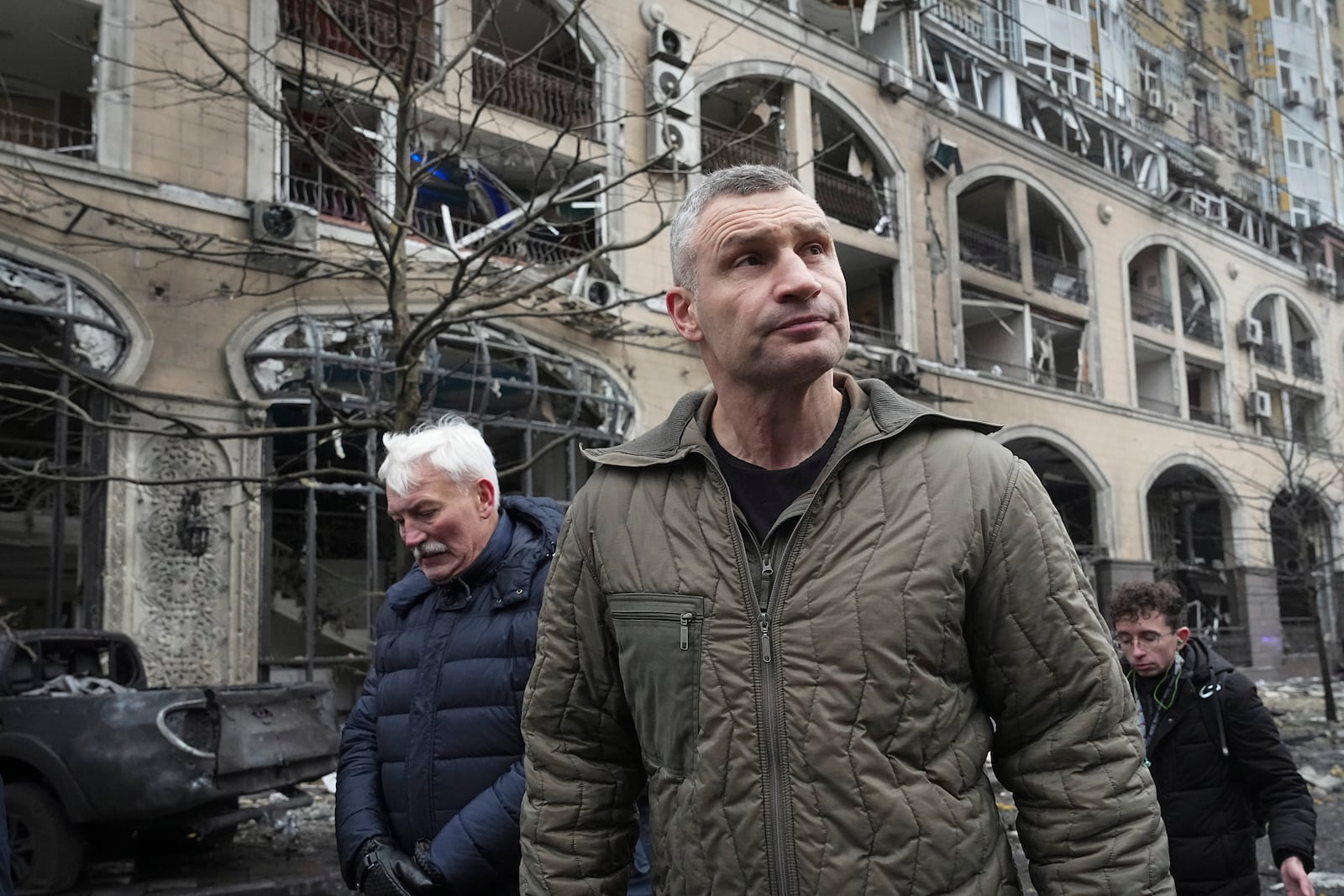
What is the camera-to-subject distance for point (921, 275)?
19.5m

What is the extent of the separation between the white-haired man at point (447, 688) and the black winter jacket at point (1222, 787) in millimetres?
2325

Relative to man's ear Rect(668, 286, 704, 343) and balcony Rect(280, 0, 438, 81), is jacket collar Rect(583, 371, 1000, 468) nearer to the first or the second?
man's ear Rect(668, 286, 704, 343)

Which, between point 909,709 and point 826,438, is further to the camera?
point 826,438

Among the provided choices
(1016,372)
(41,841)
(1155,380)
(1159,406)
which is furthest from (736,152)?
(1155,380)

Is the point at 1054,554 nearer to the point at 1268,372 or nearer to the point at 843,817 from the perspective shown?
the point at 843,817

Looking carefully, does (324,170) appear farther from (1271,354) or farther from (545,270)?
(1271,354)

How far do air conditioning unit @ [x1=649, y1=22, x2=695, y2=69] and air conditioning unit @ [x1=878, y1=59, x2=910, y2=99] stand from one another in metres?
4.86

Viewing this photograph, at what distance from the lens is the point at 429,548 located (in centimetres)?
302

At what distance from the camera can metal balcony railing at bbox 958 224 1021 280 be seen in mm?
21625

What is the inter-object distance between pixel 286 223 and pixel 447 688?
10056 mm

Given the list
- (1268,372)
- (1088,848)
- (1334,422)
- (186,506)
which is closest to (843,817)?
(1088,848)

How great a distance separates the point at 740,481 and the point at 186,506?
33.7 ft

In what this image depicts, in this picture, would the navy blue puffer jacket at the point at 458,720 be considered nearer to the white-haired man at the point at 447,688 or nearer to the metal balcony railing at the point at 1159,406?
the white-haired man at the point at 447,688

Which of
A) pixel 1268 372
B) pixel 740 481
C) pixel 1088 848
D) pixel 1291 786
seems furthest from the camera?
pixel 1268 372
